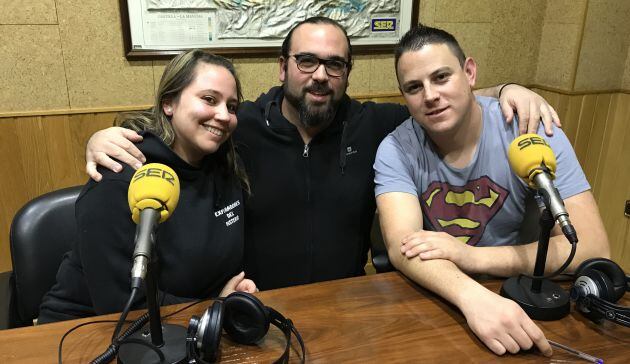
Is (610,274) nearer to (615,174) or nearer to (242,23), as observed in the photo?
(242,23)

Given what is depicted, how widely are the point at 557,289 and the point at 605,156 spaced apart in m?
2.45

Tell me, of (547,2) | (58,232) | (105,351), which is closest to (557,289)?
(105,351)

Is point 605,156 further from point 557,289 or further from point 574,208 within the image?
point 557,289

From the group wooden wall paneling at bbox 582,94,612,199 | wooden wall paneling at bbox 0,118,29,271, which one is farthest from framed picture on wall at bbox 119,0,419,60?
wooden wall paneling at bbox 582,94,612,199

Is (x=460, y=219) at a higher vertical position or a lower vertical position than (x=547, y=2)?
lower

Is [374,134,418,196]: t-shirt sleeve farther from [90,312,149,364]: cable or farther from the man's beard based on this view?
[90,312,149,364]: cable

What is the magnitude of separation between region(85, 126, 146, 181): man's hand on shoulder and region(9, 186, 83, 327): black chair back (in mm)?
340

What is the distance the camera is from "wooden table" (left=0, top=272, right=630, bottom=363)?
1.05 metres

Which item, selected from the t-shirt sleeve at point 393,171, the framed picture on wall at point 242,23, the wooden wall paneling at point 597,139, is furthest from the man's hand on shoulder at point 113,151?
the wooden wall paneling at point 597,139

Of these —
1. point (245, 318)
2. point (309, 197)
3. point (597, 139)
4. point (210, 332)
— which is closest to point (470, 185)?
point (309, 197)

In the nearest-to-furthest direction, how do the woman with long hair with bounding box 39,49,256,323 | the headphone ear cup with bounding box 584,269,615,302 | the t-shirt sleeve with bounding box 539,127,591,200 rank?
the headphone ear cup with bounding box 584,269,615,302 < the woman with long hair with bounding box 39,49,256,323 < the t-shirt sleeve with bounding box 539,127,591,200

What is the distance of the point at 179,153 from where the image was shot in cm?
157

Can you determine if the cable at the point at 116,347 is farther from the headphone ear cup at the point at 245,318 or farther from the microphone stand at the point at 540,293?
the microphone stand at the point at 540,293

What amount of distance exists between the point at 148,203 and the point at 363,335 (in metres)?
0.58
